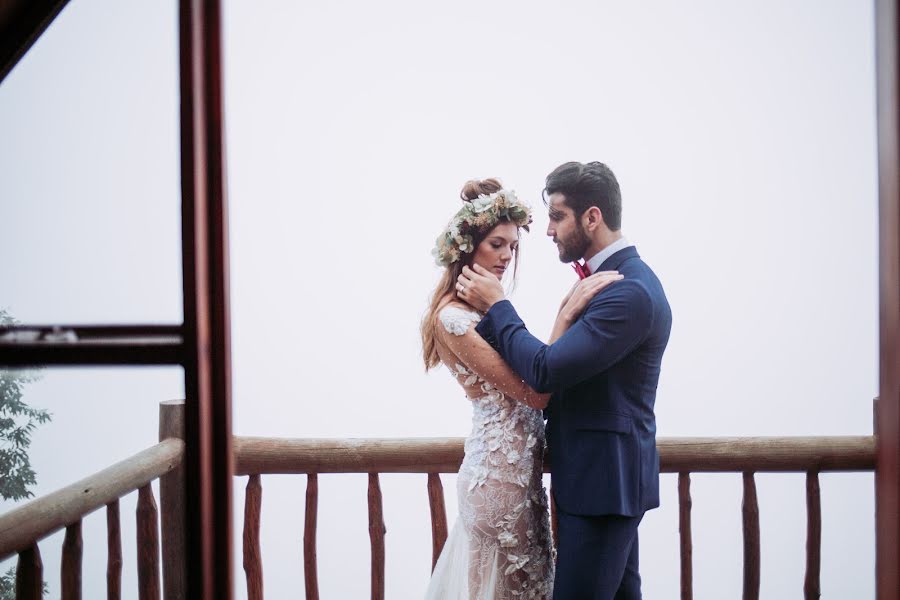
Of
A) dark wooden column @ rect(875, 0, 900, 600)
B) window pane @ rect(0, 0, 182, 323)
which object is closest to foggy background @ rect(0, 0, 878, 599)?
window pane @ rect(0, 0, 182, 323)

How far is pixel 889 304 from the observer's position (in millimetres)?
630

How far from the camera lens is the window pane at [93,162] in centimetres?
88

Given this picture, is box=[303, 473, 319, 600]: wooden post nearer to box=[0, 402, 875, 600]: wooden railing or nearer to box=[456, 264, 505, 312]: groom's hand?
box=[0, 402, 875, 600]: wooden railing

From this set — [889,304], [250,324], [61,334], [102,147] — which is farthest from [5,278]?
[250,324]

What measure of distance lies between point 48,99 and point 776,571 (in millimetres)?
3879

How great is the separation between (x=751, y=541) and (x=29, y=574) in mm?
2233

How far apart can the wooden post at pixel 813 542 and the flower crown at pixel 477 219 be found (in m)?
1.37

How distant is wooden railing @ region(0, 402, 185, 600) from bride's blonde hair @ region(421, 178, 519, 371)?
0.87 m

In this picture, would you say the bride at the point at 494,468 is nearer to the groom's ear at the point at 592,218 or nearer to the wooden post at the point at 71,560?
→ the groom's ear at the point at 592,218

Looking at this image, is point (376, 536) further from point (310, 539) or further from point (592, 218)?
point (592, 218)

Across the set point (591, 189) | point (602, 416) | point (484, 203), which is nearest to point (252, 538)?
point (602, 416)

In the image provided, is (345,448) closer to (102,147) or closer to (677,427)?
(102,147)

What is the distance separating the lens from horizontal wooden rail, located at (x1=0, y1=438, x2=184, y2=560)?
57.2 inches

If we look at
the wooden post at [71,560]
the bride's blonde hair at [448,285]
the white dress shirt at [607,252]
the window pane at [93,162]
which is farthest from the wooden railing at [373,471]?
the window pane at [93,162]
